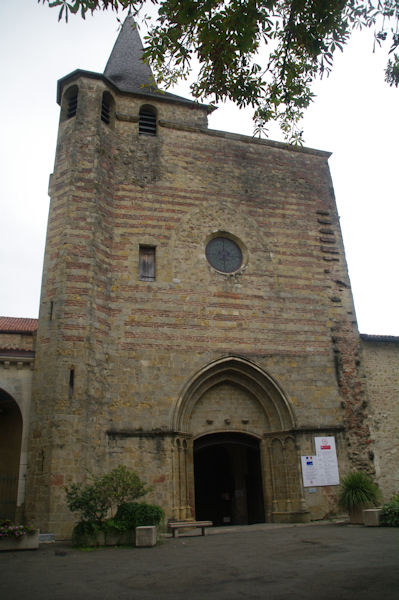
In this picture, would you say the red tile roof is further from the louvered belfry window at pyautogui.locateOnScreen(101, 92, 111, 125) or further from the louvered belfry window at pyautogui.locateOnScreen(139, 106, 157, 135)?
the louvered belfry window at pyautogui.locateOnScreen(139, 106, 157, 135)

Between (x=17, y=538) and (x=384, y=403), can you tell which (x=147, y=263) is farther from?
(x=384, y=403)

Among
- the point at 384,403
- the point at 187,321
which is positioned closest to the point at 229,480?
the point at 384,403

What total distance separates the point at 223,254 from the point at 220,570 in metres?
10.2

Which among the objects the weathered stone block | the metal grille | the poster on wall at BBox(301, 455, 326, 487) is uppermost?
the metal grille

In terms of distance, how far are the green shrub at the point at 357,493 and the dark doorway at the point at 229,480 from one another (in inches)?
103

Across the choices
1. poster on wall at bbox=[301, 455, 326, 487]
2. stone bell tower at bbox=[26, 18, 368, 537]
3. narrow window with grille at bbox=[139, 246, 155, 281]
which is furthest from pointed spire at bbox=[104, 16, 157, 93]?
poster on wall at bbox=[301, 455, 326, 487]

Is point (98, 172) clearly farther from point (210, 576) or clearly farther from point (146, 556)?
point (210, 576)

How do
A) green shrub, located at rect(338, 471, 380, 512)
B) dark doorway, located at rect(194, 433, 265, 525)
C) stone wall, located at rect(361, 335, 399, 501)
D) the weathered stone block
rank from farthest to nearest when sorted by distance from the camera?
stone wall, located at rect(361, 335, 399, 501)
dark doorway, located at rect(194, 433, 265, 525)
green shrub, located at rect(338, 471, 380, 512)
the weathered stone block

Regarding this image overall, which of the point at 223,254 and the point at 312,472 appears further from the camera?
the point at 223,254

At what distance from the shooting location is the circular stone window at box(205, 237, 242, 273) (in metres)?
15.0

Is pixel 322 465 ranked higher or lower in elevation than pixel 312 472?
higher

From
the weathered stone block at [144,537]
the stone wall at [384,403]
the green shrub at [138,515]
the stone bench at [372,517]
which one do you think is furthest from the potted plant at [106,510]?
the stone wall at [384,403]

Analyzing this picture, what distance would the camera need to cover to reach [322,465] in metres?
13.4

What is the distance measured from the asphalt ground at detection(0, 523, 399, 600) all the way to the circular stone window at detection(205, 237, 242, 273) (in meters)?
7.79
